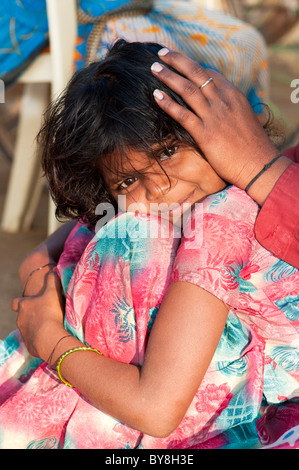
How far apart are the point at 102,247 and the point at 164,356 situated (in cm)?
28

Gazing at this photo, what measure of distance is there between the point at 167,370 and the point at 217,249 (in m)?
0.23

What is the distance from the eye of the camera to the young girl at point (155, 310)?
40.6 inches

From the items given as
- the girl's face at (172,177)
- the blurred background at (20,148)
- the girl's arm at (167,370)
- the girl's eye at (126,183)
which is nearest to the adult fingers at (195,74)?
the girl's face at (172,177)

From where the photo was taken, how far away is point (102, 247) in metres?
1.18

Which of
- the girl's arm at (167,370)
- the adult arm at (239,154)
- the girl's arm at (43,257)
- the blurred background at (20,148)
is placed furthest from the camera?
the blurred background at (20,148)

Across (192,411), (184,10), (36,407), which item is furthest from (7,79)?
(192,411)

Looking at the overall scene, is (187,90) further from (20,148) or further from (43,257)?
(20,148)

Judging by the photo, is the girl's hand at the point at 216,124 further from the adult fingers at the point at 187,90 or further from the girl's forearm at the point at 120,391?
the girl's forearm at the point at 120,391

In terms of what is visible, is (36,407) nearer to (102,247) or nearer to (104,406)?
(104,406)

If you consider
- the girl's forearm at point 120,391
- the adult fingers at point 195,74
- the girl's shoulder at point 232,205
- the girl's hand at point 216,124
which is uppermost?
the adult fingers at point 195,74

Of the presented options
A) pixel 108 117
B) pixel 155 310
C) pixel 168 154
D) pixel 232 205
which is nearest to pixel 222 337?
pixel 155 310

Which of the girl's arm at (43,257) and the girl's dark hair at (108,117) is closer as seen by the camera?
the girl's dark hair at (108,117)

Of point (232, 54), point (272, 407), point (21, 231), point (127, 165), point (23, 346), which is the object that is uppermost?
point (127, 165)

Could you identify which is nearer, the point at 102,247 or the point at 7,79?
the point at 102,247
